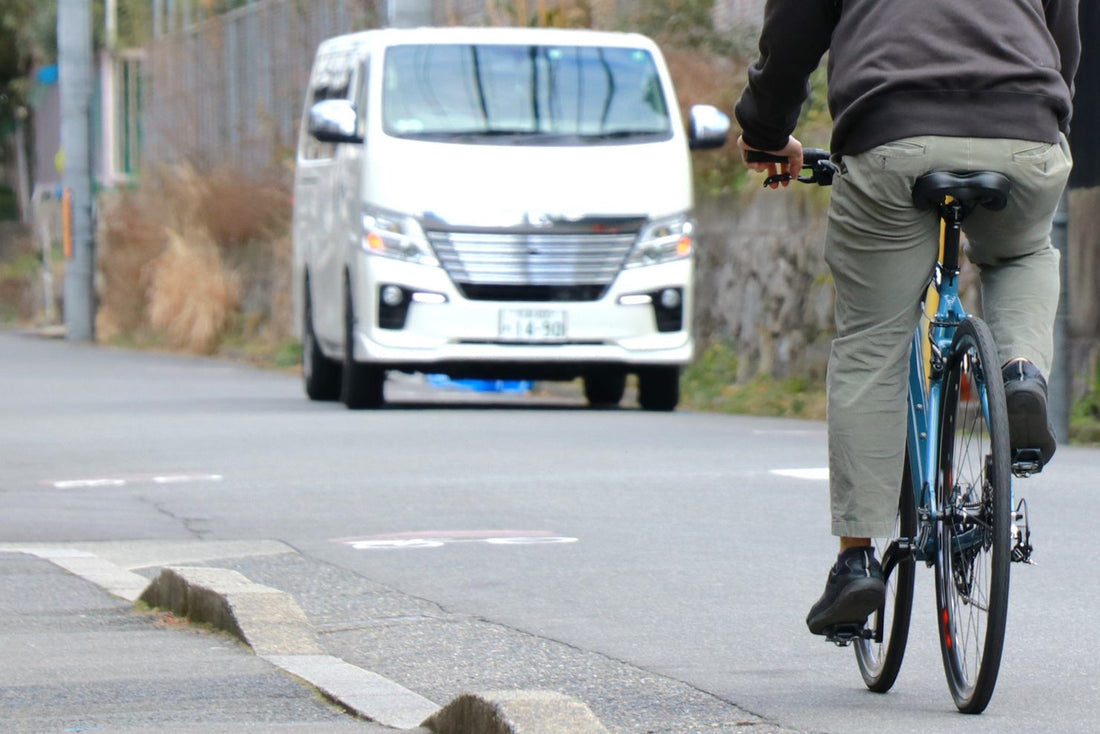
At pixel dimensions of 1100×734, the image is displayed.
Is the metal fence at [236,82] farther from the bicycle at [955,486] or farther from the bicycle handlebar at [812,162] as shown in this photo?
the bicycle at [955,486]

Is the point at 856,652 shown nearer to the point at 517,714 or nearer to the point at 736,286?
the point at 517,714

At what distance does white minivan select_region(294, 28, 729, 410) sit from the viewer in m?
14.8

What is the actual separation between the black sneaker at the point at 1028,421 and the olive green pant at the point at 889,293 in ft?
0.54

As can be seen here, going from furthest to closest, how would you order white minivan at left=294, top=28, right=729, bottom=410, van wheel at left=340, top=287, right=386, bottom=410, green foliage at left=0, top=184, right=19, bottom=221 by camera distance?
1. green foliage at left=0, top=184, right=19, bottom=221
2. van wheel at left=340, top=287, right=386, bottom=410
3. white minivan at left=294, top=28, right=729, bottom=410

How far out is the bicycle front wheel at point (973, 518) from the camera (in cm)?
475

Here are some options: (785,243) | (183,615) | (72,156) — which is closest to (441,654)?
(183,615)

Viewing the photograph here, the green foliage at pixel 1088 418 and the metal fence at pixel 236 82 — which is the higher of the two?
the green foliage at pixel 1088 418

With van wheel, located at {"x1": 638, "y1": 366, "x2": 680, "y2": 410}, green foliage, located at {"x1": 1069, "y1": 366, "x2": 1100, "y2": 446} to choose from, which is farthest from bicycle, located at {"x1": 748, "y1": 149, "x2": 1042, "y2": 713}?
van wheel, located at {"x1": 638, "y1": 366, "x2": 680, "y2": 410}

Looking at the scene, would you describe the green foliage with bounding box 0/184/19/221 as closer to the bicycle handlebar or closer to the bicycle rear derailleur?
the bicycle handlebar

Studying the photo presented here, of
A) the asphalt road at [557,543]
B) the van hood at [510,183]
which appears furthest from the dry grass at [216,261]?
the van hood at [510,183]

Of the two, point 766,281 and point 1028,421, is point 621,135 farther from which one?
point 1028,421

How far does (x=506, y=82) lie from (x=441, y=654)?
31.6 feet

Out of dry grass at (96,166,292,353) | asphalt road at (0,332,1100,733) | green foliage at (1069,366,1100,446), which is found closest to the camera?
asphalt road at (0,332,1100,733)

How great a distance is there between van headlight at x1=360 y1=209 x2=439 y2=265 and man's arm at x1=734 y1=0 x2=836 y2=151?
9.44 metres
